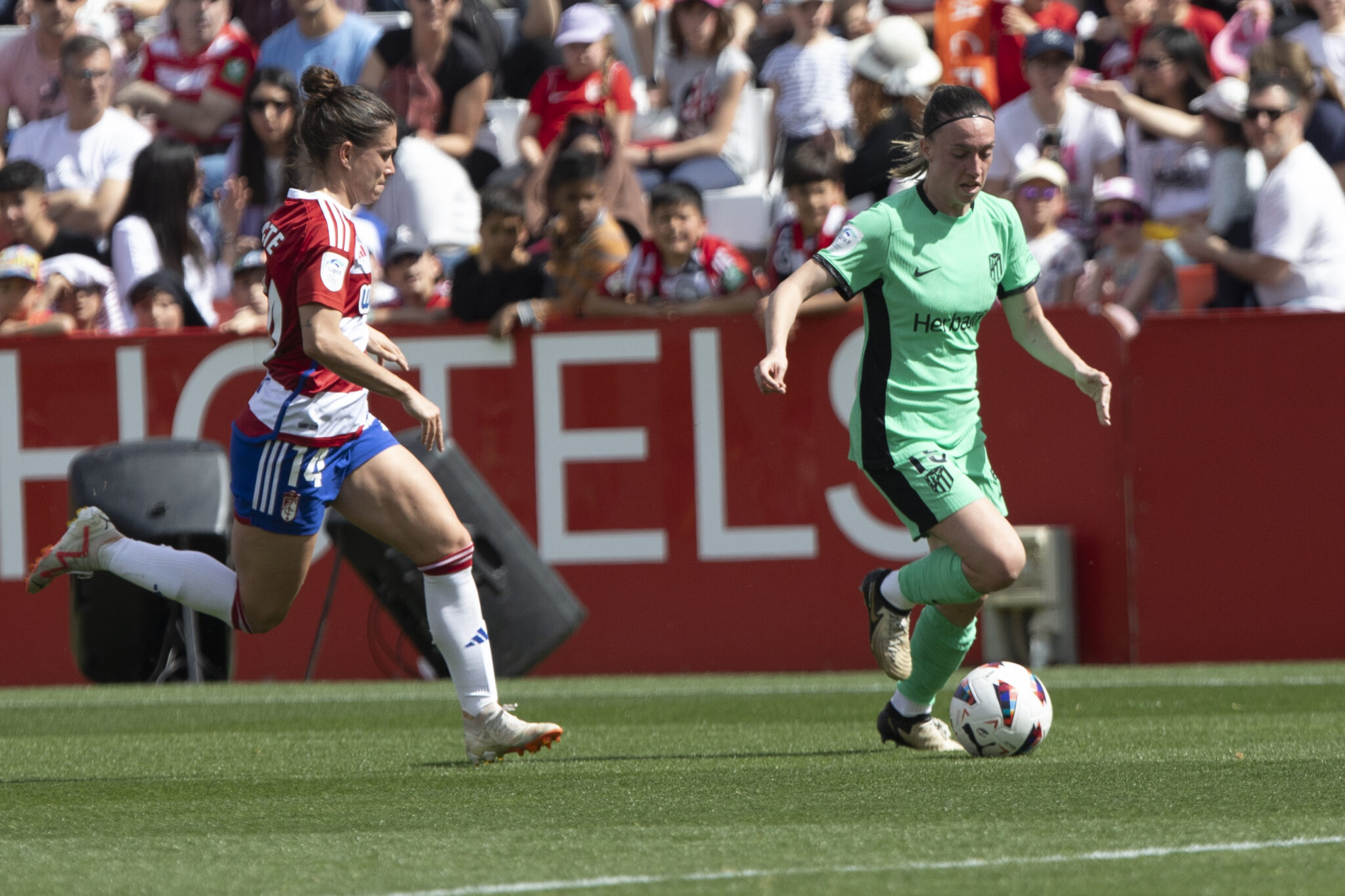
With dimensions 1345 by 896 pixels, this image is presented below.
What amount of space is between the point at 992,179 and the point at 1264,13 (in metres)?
2.26

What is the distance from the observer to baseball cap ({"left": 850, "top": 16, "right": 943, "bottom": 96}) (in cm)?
1123

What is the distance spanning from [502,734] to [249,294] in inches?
219

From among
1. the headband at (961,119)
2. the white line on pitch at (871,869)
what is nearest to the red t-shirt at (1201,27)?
the headband at (961,119)

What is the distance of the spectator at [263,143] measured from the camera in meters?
11.9

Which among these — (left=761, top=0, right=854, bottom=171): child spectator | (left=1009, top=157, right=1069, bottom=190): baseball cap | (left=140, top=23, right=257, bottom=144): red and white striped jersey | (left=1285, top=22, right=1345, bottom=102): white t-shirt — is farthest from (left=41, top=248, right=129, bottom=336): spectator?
(left=1285, top=22, right=1345, bottom=102): white t-shirt

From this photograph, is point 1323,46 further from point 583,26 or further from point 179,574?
point 179,574

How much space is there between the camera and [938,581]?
623 centimetres

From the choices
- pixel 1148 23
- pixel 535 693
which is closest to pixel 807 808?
pixel 535 693

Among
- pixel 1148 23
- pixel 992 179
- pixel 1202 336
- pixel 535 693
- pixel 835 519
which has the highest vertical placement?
pixel 1148 23

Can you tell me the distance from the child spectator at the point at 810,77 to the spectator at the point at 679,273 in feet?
7.09

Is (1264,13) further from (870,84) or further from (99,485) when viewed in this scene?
(99,485)

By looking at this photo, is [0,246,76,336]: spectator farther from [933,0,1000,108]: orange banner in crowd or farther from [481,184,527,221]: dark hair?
[933,0,1000,108]: orange banner in crowd

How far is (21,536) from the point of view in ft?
34.0

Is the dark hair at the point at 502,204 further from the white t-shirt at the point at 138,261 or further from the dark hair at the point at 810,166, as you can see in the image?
the white t-shirt at the point at 138,261
